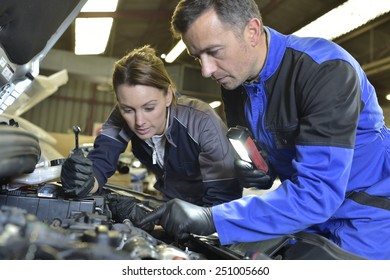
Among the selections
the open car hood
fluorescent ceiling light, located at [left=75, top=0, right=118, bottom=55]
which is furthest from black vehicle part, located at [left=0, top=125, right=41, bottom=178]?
fluorescent ceiling light, located at [left=75, top=0, right=118, bottom=55]

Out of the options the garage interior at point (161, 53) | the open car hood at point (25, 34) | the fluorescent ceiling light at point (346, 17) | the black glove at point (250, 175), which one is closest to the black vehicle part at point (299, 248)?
the garage interior at point (161, 53)

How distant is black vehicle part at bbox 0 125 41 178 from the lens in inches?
29.0

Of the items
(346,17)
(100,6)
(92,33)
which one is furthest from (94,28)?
(346,17)

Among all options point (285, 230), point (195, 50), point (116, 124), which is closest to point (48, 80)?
point (116, 124)

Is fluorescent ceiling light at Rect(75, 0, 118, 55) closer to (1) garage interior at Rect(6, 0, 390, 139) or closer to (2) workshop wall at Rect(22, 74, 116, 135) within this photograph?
(1) garage interior at Rect(6, 0, 390, 139)

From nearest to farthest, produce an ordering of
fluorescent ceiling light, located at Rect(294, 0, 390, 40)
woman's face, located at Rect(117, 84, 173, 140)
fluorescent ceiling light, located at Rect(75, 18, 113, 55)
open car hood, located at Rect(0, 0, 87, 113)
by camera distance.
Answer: open car hood, located at Rect(0, 0, 87, 113)
woman's face, located at Rect(117, 84, 173, 140)
fluorescent ceiling light, located at Rect(294, 0, 390, 40)
fluorescent ceiling light, located at Rect(75, 18, 113, 55)

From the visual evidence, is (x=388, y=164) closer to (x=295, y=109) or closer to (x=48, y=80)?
(x=295, y=109)

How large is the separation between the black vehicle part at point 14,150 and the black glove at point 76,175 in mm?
214

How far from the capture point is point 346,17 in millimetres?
3158

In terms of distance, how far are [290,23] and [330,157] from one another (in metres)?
3.10

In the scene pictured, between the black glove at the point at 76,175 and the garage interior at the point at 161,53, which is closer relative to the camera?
the black glove at the point at 76,175

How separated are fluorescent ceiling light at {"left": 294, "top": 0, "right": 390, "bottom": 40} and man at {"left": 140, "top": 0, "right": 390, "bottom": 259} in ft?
6.90

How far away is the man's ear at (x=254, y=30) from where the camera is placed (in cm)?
109

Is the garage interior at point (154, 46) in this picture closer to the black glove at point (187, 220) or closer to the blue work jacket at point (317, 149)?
the blue work jacket at point (317, 149)
